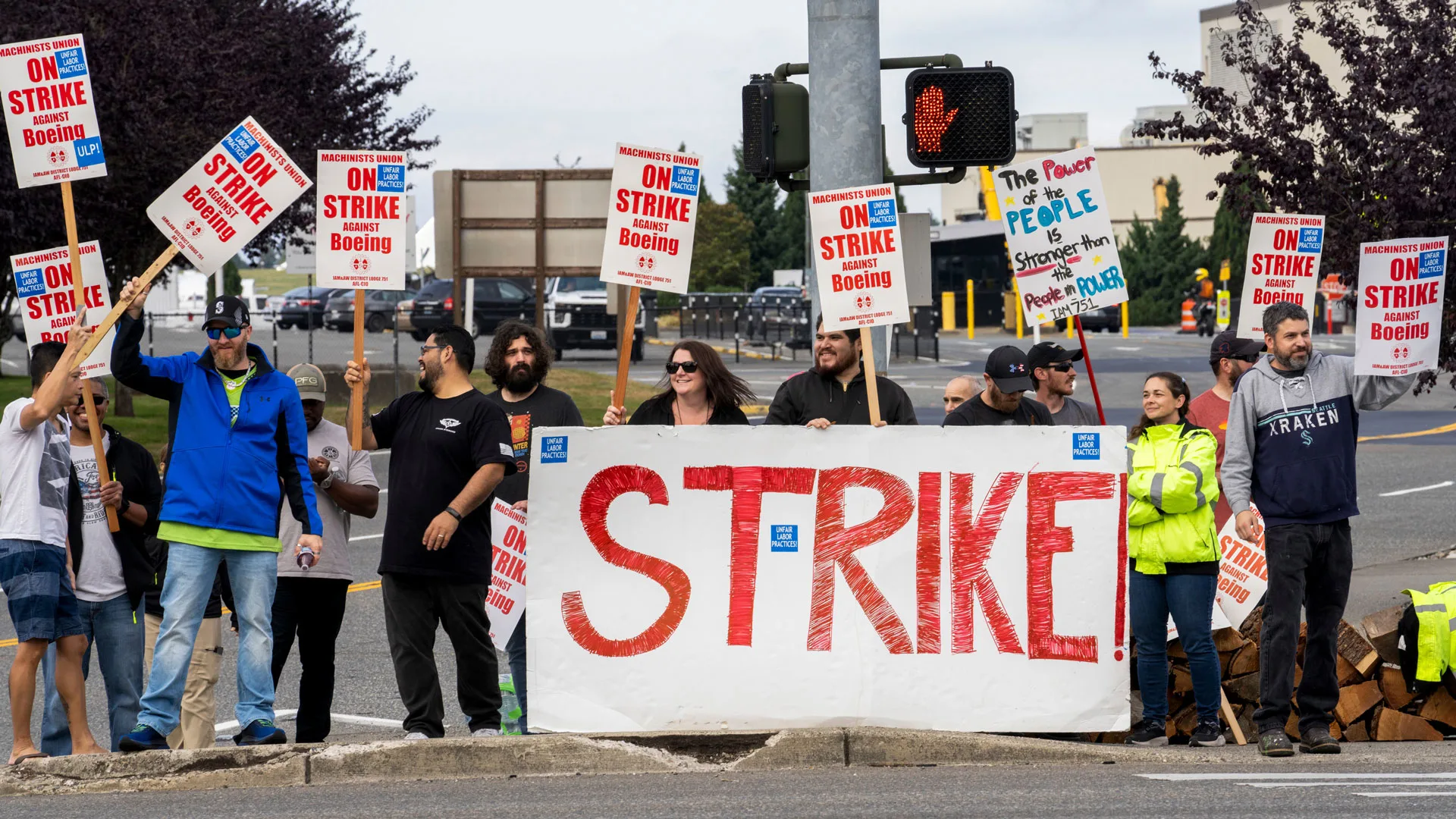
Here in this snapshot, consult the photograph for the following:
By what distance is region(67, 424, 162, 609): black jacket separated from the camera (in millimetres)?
7566

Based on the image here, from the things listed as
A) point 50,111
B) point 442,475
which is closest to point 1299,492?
point 442,475

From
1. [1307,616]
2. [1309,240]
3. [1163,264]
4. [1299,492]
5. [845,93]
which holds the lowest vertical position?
[1307,616]

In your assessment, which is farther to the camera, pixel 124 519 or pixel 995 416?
pixel 995 416

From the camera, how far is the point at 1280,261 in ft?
32.3

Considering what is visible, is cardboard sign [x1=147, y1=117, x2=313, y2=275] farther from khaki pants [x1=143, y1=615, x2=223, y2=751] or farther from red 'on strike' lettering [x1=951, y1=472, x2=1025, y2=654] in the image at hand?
red 'on strike' lettering [x1=951, y1=472, x2=1025, y2=654]

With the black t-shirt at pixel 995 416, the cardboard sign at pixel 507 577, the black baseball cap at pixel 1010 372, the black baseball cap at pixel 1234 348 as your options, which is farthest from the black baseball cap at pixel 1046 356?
the cardboard sign at pixel 507 577

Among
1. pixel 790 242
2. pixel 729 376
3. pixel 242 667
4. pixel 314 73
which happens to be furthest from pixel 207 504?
pixel 790 242

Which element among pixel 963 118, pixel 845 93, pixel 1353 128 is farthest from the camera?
pixel 1353 128

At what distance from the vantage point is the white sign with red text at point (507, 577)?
8188mm

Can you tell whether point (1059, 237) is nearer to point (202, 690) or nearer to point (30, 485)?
point (202, 690)

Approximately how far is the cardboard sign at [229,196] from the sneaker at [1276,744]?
483 centimetres

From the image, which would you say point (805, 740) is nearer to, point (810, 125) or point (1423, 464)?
point (810, 125)

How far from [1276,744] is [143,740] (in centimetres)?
458

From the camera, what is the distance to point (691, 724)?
755 centimetres
